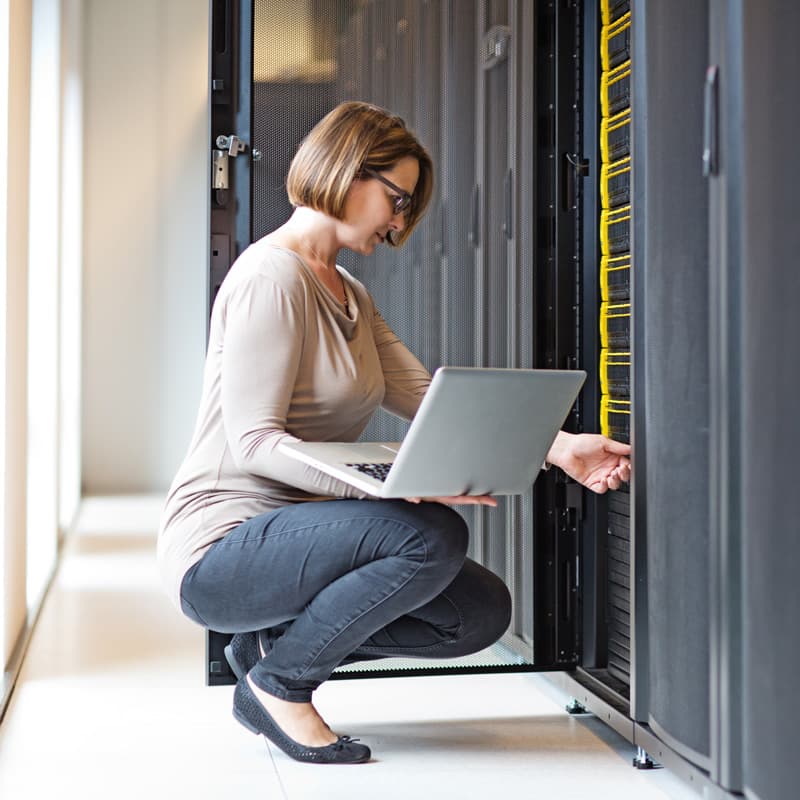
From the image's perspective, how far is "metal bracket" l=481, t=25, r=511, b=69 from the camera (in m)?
2.64

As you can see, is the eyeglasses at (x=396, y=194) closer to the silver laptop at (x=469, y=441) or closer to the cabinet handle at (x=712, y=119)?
the silver laptop at (x=469, y=441)

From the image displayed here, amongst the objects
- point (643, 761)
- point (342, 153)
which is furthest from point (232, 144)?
point (643, 761)

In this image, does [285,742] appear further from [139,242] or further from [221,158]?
[139,242]

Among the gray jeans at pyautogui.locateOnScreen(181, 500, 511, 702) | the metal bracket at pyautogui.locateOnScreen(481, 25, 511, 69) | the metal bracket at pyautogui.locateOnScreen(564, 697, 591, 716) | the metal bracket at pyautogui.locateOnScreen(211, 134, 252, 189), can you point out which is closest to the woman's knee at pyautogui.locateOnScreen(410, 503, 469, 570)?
the gray jeans at pyautogui.locateOnScreen(181, 500, 511, 702)

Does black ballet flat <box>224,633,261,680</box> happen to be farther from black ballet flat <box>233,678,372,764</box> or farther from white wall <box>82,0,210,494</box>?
white wall <box>82,0,210,494</box>

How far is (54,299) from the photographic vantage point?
4992 millimetres

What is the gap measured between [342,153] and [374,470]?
2.07 feet

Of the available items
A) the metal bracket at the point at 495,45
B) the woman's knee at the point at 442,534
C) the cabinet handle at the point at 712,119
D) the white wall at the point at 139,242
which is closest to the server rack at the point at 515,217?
the metal bracket at the point at 495,45

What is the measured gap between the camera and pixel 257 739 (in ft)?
7.55

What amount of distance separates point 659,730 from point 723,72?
1085 millimetres

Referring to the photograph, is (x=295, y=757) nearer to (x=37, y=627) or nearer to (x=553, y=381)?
(x=553, y=381)

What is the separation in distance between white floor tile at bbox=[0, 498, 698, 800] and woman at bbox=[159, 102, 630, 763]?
127 millimetres

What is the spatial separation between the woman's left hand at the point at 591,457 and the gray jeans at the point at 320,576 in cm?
31

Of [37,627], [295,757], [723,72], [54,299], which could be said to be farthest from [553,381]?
[54,299]
